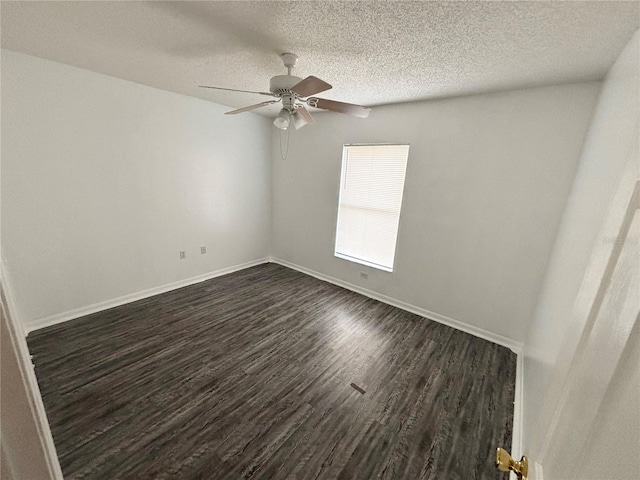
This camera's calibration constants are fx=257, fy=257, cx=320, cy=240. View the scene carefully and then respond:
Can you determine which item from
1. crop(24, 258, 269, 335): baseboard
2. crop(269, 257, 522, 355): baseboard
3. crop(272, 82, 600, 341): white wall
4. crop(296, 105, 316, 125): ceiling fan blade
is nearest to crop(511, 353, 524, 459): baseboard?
crop(269, 257, 522, 355): baseboard

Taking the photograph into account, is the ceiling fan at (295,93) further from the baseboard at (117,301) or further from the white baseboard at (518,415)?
the baseboard at (117,301)

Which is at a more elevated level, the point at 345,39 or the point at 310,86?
the point at 345,39

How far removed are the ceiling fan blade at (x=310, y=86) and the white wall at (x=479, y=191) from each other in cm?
168

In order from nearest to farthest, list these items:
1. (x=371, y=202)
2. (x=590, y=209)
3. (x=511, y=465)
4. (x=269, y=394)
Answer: (x=511, y=465), (x=590, y=209), (x=269, y=394), (x=371, y=202)

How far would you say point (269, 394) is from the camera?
1.96 m

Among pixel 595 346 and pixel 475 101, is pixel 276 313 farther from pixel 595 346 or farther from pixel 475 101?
pixel 475 101

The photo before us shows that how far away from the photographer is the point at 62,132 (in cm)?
246

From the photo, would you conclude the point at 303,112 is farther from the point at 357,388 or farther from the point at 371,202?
the point at 357,388

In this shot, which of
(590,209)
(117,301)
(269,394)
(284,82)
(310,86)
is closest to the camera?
(590,209)

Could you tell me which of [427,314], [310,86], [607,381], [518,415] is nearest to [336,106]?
[310,86]

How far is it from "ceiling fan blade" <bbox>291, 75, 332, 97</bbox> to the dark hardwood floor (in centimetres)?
Result: 218

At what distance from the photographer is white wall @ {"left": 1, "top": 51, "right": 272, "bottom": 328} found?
91.4 inches

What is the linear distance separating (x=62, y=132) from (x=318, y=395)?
131 inches

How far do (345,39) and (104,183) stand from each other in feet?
9.21
